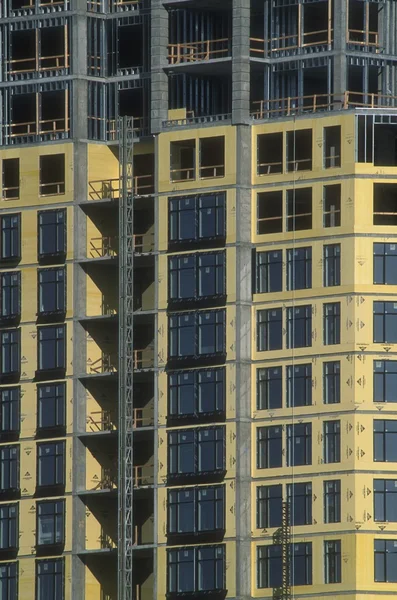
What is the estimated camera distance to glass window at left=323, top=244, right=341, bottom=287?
189250 millimetres

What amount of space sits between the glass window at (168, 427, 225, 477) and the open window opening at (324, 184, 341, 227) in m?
14.7

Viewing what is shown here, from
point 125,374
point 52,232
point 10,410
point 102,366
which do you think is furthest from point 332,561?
point 52,232

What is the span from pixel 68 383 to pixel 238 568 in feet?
57.4

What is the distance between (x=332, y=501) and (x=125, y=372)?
16144 millimetres

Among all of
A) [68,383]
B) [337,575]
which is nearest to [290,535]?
[337,575]

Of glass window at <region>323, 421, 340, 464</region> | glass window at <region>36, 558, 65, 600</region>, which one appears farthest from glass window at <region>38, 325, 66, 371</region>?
glass window at <region>323, 421, 340, 464</region>

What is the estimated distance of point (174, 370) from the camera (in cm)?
19225

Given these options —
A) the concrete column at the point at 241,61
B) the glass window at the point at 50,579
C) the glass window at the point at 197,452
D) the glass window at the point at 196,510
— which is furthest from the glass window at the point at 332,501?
the concrete column at the point at 241,61

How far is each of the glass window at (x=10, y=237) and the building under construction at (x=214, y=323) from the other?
15 cm

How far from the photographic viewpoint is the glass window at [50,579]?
193875mm

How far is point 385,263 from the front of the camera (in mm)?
189125

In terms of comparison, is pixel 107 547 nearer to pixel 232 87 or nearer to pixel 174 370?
pixel 174 370

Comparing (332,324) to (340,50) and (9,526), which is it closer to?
(340,50)

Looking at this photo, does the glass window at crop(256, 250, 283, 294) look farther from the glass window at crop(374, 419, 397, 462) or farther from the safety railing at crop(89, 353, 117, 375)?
the safety railing at crop(89, 353, 117, 375)
